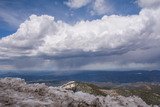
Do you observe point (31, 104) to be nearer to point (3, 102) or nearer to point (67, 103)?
point (3, 102)

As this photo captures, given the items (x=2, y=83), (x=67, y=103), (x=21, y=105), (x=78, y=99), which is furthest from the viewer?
(x=2, y=83)

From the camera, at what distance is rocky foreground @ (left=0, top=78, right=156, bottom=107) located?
553 inches

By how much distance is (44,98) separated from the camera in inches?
621

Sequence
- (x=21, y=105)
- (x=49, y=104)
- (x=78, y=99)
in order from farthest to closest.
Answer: (x=78, y=99) < (x=49, y=104) < (x=21, y=105)

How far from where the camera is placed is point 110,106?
17188 millimetres

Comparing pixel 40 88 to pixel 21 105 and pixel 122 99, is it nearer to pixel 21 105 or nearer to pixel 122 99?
pixel 21 105

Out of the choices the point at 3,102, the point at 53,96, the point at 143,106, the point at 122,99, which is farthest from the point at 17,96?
the point at 143,106

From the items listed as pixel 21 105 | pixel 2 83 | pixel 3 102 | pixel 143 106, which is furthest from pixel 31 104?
pixel 143 106

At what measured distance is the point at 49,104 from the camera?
14.4m

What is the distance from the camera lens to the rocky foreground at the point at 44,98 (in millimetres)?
14050

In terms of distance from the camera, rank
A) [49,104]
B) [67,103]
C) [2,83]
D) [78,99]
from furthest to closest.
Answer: [2,83] → [78,99] → [67,103] → [49,104]

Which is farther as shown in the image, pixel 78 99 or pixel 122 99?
pixel 122 99

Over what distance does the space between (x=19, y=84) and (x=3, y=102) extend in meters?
4.41

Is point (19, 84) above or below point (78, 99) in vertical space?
above
